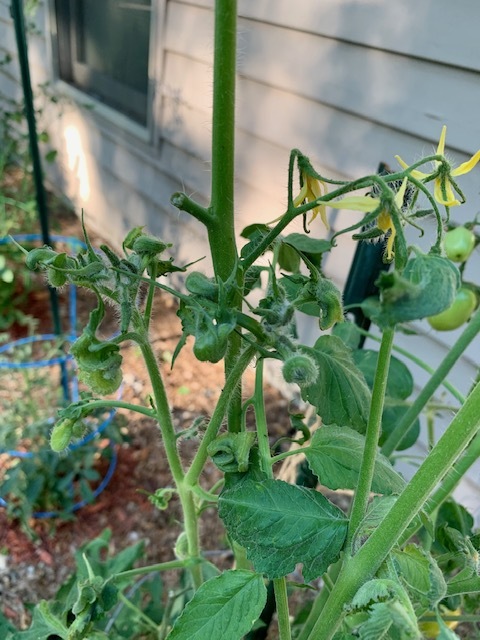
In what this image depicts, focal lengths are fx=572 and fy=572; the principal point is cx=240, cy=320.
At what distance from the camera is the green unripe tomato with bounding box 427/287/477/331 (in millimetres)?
668

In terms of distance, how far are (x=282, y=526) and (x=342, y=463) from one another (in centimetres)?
8

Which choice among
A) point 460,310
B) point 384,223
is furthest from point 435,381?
point 384,223

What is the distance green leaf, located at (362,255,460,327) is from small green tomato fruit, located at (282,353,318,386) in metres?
0.11

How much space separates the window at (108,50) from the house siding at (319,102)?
127mm

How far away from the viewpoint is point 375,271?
84 cm

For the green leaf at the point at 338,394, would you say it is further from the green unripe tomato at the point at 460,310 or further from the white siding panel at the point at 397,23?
the white siding panel at the point at 397,23

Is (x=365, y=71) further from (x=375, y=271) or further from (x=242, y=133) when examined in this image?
(x=375, y=271)

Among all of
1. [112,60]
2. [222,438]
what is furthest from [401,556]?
[112,60]

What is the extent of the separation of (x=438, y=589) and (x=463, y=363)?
3.91 ft

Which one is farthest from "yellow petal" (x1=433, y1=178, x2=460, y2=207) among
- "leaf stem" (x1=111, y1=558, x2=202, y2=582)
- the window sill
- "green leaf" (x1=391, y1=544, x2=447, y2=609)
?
the window sill

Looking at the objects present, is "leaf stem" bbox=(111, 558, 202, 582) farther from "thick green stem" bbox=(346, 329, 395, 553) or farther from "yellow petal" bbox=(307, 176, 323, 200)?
"yellow petal" bbox=(307, 176, 323, 200)

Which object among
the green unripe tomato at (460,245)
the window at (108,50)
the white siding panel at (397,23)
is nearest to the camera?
the green unripe tomato at (460,245)

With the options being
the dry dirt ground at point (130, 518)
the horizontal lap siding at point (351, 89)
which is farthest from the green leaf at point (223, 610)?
the horizontal lap siding at point (351, 89)

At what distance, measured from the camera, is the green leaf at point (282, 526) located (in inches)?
16.0
